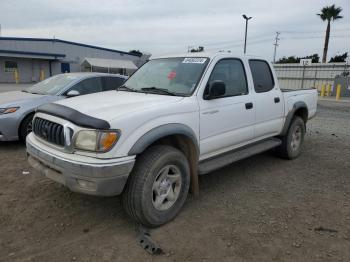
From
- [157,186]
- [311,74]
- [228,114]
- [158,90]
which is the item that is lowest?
[157,186]

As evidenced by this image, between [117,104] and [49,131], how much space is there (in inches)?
29.6

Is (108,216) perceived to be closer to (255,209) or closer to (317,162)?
(255,209)

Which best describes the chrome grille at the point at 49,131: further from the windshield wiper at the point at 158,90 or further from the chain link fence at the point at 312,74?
the chain link fence at the point at 312,74

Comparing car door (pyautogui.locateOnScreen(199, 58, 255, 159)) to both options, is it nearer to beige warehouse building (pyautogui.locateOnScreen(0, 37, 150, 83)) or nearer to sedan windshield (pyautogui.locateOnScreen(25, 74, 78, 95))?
sedan windshield (pyautogui.locateOnScreen(25, 74, 78, 95))

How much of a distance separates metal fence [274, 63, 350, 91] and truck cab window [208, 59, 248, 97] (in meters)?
21.0

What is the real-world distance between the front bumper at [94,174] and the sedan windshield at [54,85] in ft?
13.0

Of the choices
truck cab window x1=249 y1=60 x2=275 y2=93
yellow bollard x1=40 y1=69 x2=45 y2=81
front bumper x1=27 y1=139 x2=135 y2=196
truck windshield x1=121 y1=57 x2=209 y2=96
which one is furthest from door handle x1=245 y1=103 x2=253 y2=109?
yellow bollard x1=40 y1=69 x2=45 y2=81

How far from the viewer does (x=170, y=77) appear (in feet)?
13.3

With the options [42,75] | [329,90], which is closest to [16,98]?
[329,90]

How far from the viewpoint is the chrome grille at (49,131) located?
3064mm

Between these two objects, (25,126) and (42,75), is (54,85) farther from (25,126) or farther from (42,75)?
(42,75)

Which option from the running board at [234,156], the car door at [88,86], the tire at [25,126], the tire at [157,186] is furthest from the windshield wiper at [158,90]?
the car door at [88,86]

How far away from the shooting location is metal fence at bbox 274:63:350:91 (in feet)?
79.6

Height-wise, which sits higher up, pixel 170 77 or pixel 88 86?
pixel 170 77
